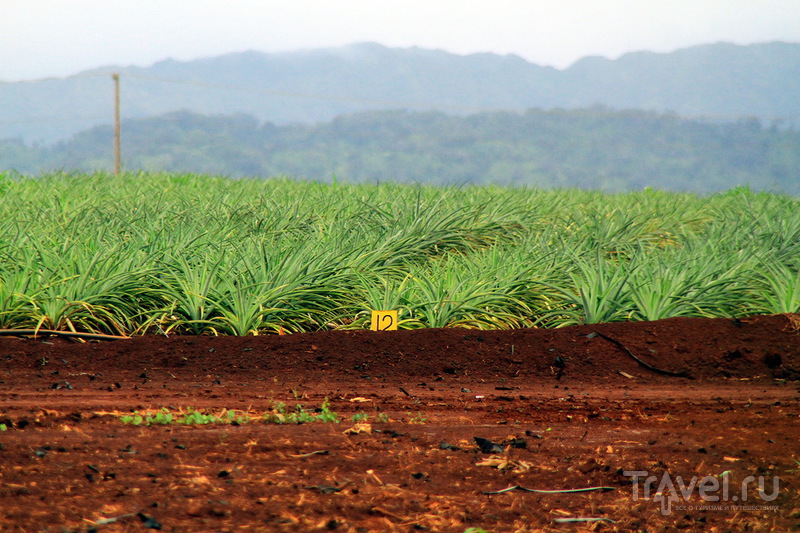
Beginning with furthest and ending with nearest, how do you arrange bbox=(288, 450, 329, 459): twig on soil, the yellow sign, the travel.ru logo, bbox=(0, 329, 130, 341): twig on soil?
the yellow sign → bbox=(0, 329, 130, 341): twig on soil → bbox=(288, 450, 329, 459): twig on soil → the travel.ru logo

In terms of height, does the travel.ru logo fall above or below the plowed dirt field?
below

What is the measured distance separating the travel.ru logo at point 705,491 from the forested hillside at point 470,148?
306ft

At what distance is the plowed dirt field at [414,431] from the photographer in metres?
2.04

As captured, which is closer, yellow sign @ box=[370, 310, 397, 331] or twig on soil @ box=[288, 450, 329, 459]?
twig on soil @ box=[288, 450, 329, 459]

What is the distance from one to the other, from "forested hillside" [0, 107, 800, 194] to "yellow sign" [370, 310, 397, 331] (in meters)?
91.1

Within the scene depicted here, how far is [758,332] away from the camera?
4.55 m

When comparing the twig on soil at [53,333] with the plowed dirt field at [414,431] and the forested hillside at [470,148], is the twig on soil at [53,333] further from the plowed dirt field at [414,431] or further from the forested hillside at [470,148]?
the forested hillside at [470,148]

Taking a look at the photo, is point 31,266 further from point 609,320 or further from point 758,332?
point 758,332

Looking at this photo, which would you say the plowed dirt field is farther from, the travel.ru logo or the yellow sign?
the yellow sign

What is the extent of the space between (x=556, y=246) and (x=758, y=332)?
191 centimetres

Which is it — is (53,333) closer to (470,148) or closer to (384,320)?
(384,320)

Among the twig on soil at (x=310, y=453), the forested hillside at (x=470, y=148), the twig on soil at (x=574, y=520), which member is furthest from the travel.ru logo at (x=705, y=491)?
the forested hillside at (x=470, y=148)

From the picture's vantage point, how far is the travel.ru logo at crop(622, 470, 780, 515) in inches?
89.1

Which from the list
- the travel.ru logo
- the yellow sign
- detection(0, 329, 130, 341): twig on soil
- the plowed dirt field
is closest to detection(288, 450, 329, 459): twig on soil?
the plowed dirt field
